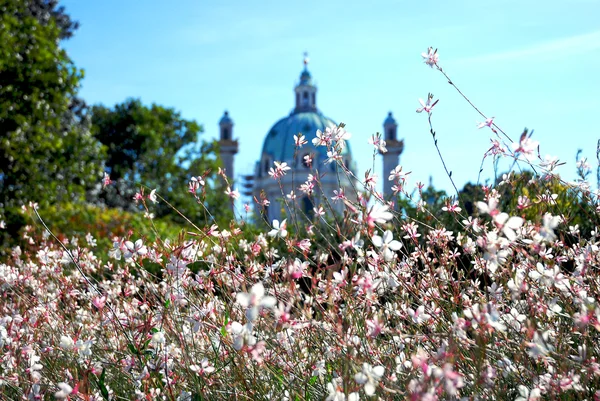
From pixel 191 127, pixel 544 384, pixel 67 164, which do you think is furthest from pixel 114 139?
pixel 544 384

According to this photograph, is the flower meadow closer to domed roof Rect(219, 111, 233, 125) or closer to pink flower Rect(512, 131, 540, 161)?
pink flower Rect(512, 131, 540, 161)

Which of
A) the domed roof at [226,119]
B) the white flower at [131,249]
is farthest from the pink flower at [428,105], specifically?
the domed roof at [226,119]

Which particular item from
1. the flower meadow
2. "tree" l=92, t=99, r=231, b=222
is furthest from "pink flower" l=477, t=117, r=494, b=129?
"tree" l=92, t=99, r=231, b=222

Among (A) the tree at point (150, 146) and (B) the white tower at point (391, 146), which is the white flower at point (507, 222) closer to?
(A) the tree at point (150, 146)

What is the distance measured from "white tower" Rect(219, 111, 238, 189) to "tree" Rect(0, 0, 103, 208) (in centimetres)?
3779

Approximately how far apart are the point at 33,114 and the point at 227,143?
133ft

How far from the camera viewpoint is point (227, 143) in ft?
176

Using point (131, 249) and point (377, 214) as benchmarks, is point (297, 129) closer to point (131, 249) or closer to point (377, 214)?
point (131, 249)

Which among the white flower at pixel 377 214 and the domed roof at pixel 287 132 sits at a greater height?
the domed roof at pixel 287 132

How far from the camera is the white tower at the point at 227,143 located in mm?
53394

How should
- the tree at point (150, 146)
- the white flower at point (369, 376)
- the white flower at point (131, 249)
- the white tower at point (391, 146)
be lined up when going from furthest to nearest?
the white tower at point (391, 146)
the tree at point (150, 146)
the white flower at point (131, 249)
the white flower at point (369, 376)

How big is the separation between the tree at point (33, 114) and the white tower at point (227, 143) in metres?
37.8

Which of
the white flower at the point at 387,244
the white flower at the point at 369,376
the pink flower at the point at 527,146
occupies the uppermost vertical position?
the pink flower at the point at 527,146

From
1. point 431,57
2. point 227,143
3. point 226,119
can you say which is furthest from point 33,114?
point 226,119
